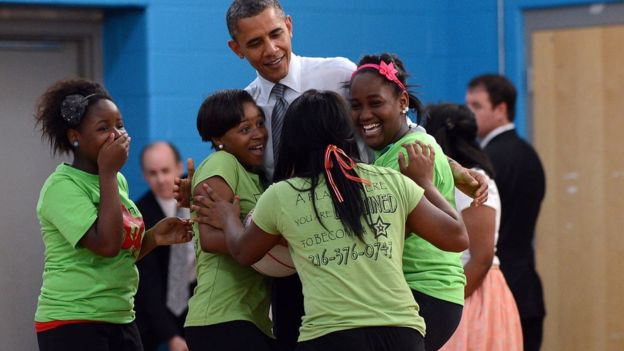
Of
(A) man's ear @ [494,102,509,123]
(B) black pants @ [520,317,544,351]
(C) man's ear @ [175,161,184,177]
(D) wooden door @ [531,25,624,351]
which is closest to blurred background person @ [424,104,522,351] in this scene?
(B) black pants @ [520,317,544,351]

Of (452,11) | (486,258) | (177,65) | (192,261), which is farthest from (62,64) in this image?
(486,258)

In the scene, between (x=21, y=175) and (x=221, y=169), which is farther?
(x=21, y=175)

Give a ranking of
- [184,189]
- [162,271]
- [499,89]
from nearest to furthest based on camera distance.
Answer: [184,189] → [162,271] → [499,89]

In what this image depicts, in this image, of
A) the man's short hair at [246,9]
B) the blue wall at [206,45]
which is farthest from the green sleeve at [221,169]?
the blue wall at [206,45]

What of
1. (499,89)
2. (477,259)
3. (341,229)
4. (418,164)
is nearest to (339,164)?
(341,229)

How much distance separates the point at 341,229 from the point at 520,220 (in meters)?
3.07

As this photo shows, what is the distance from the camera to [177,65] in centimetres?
638

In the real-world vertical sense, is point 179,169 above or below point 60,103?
below

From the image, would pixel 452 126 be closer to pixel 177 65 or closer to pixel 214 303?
pixel 214 303

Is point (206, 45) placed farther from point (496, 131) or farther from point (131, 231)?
point (131, 231)

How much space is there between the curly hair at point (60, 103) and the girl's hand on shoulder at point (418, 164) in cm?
108

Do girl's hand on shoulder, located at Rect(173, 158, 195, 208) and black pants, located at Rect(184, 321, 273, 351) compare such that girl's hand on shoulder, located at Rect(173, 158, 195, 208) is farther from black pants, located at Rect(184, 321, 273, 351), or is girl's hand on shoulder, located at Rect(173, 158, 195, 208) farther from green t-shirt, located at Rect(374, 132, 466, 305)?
green t-shirt, located at Rect(374, 132, 466, 305)

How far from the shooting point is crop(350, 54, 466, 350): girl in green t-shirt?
388 cm

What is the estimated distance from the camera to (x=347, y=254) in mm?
3480
